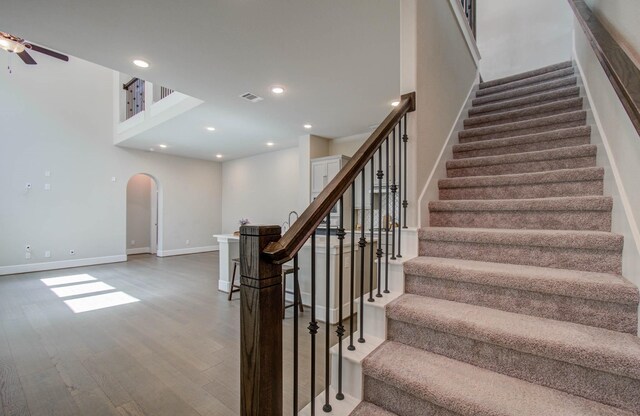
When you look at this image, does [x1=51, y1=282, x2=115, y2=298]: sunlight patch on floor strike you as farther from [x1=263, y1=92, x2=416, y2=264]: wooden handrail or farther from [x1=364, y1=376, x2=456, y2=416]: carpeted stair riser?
[x1=263, y1=92, x2=416, y2=264]: wooden handrail

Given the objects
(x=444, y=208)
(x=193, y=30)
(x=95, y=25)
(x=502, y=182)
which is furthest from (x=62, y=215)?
(x=502, y=182)

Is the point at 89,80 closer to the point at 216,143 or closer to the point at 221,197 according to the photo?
the point at 216,143

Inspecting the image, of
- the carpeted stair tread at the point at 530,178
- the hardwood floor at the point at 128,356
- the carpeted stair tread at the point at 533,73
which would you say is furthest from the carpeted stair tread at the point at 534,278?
the carpeted stair tread at the point at 533,73

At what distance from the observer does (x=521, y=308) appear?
138 centimetres

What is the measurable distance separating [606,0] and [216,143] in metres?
6.85

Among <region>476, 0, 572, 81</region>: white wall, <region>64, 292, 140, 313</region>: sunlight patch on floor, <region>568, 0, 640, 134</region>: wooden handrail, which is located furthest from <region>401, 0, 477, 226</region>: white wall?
<region>64, 292, 140, 313</region>: sunlight patch on floor

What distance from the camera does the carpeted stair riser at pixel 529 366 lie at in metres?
1.01

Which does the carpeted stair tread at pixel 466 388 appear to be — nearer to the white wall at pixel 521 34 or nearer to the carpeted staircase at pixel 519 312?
the carpeted staircase at pixel 519 312

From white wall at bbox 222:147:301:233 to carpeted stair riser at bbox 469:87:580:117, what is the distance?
4.49 m

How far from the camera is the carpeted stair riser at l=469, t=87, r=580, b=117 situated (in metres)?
2.79

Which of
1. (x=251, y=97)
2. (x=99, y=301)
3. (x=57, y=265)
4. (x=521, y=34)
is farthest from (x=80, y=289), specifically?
(x=521, y=34)

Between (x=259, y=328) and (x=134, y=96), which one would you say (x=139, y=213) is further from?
(x=259, y=328)

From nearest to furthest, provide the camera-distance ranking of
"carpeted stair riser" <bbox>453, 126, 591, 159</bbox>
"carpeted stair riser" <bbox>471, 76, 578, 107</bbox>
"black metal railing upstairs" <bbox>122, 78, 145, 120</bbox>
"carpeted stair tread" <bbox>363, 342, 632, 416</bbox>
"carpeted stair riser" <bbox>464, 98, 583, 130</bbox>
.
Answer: "carpeted stair tread" <bbox>363, 342, 632, 416</bbox> < "carpeted stair riser" <bbox>453, 126, 591, 159</bbox> < "carpeted stair riser" <bbox>464, 98, 583, 130</bbox> < "carpeted stair riser" <bbox>471, 76, 578, 107</bbox> < "black metal railing upstairs" <bbox>122, 78, 145, 120</bbox>

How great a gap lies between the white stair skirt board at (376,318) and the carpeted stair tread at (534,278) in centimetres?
30
